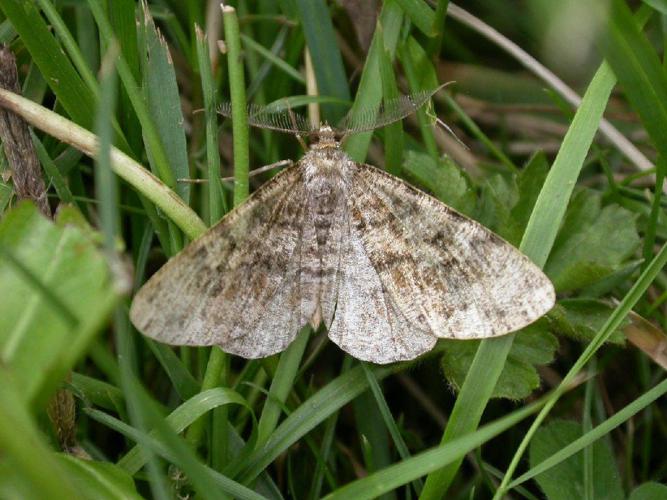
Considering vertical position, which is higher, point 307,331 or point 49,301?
point 49,301

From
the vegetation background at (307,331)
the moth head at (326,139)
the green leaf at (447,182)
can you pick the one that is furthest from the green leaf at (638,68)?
the moth head at (326,139)

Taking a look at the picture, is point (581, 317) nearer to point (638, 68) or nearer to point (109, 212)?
point (638, 68)

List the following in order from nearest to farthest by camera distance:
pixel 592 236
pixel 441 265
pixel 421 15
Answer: pixel 441 265 → pixel 592 236 → pixel 421 15

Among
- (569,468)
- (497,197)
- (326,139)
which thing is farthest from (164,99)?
(569,468)

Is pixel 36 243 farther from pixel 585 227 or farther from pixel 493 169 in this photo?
pixel 493 169

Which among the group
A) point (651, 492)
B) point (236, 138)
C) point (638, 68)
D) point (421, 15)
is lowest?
A: point (651, 492)

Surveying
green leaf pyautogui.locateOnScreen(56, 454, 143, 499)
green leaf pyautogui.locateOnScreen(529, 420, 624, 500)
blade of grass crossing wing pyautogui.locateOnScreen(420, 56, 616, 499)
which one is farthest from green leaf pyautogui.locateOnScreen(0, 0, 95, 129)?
green leaf pyautogui.locateOnScreen(529, 420, 624, 500)

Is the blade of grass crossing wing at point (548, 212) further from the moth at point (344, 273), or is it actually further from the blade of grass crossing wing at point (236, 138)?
the blade of grass crossing wing at point (236, 138)

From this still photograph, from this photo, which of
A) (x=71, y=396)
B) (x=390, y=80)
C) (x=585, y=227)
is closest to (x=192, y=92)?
(x=390, y=80)
